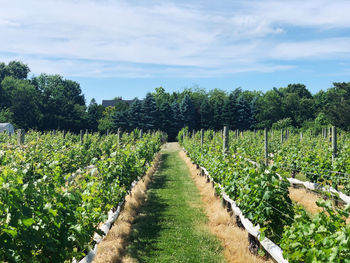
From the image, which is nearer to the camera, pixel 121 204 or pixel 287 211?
pixel 287 211

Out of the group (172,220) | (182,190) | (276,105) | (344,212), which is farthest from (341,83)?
(344,212)

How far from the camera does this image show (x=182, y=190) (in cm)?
1152

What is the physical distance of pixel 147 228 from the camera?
7410mm

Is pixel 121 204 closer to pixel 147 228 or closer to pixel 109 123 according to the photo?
pixel 147 228

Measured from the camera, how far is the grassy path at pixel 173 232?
593 centimetres

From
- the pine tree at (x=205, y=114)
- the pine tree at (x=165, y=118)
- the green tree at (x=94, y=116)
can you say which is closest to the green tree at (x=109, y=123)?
the green tree at (x=94, y=116)

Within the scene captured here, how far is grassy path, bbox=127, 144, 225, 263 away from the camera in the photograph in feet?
19.4

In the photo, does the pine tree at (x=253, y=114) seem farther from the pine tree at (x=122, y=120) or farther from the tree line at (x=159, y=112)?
the pine tree at (x=122, y=120)

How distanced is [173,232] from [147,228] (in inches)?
23.5

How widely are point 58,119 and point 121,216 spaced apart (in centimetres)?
4208

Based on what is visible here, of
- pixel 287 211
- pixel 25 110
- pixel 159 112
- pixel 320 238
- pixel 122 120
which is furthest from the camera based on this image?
pixel 159 112

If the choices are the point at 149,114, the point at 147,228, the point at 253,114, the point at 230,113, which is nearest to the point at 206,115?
the point at 230,113

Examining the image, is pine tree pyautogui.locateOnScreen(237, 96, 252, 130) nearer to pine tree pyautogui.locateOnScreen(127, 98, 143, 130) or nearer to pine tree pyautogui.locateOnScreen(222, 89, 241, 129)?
pine tree pyautogui.locateOnScreen(222, 89, 241, 129)

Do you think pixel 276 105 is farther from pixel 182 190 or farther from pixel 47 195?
pixel 47 195
